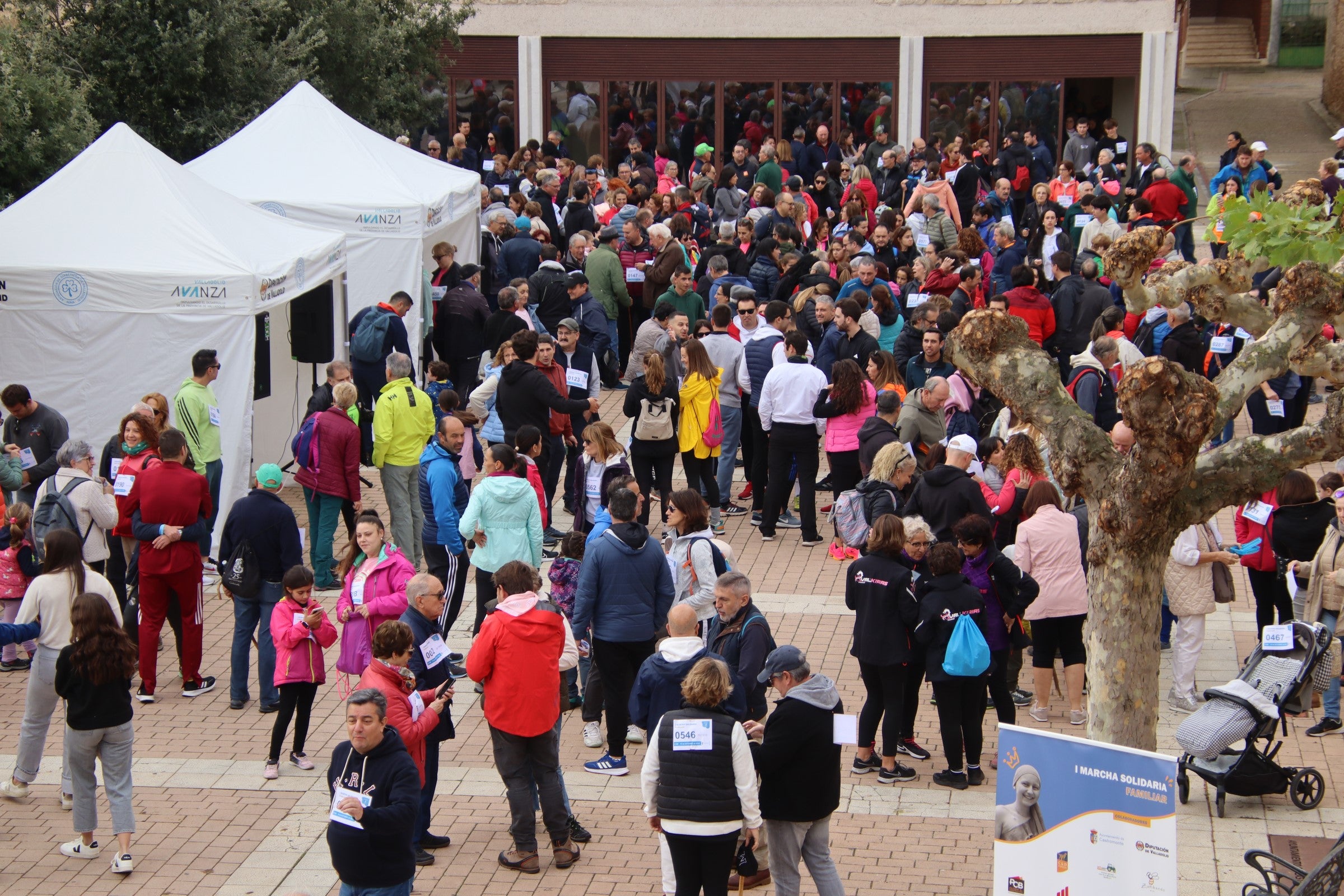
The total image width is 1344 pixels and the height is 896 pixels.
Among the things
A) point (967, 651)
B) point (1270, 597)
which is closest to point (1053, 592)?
point (967, 651)

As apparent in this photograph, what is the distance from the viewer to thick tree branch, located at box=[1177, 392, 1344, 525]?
621 cm

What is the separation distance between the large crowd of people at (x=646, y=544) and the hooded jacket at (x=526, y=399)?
3cm

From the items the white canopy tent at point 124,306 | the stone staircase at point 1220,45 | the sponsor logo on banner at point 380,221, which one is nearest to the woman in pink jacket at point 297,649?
the white canopy tent at point 124,306

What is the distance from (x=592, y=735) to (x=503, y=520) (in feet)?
5.19

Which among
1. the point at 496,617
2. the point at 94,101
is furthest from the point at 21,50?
the point at 496,617

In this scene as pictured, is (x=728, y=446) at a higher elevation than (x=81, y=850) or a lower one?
higher

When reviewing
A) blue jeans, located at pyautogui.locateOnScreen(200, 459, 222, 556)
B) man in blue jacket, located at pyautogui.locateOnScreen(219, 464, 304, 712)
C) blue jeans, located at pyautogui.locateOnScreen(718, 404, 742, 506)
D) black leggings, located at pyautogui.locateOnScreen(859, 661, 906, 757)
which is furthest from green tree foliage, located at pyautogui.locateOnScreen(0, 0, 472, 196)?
black leggings, located at pyautogui.locateOnScreen(859, 661, 906, 757)

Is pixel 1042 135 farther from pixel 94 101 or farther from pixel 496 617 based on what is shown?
pixel 496 617

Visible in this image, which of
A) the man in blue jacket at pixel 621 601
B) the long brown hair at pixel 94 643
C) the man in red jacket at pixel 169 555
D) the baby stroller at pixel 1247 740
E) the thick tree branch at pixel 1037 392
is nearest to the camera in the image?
the thick tree branch at pixel 1037 392

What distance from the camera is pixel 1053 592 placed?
9.10 meters

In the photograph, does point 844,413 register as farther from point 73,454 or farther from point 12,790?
point 12,790

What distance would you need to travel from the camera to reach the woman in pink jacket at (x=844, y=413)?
1195 cm

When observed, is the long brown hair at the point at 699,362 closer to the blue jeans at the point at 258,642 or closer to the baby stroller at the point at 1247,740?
the blue jeans at the point at 258,642

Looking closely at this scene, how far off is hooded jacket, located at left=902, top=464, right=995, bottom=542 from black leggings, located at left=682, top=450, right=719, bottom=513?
3.41 m
